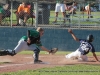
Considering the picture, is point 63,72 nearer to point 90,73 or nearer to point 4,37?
point 90,73

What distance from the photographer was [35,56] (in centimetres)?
1283

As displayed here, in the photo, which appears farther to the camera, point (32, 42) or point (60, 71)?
point (32, 42)

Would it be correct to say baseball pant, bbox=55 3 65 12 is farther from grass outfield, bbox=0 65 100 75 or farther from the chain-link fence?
grass outfield, bbox=0 65 100 75

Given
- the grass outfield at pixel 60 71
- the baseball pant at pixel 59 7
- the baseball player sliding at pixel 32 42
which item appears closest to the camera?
the grass outfield at pixel 60 71

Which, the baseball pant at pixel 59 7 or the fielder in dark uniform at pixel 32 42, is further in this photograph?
the baseball pant at pixel 59 7

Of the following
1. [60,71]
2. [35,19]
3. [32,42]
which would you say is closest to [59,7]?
[35,19]

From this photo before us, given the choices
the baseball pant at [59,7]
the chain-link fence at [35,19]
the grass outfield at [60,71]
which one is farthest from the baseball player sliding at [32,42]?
the baseball pant at [59,7]

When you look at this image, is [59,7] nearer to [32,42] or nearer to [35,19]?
[35,19]

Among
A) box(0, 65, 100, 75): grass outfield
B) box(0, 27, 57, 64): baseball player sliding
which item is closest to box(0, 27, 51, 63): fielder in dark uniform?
box(0, 27, 57, 64): baseball player sliding

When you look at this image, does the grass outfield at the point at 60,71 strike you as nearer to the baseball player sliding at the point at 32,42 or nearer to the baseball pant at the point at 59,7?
the baseball player sliding at the point at 32,42

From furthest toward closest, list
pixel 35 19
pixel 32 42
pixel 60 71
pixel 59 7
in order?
pixel 59 7 → pixel 35 19 → pixel 32 42 → pixel 60 71

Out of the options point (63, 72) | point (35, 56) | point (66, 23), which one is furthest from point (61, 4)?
point (63, 72)

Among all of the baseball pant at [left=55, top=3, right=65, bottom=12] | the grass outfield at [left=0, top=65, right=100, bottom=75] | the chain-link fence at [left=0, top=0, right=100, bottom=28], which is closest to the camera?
the grass outfield at [left=0, top=65, right=100, bottom=75]

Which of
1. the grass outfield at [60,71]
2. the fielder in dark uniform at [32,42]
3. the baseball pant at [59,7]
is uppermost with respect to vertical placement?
the baseball pant at [59,7]
